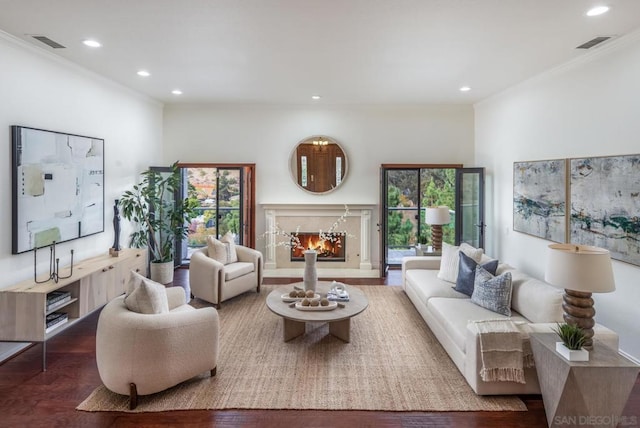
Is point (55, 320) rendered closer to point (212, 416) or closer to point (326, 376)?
point (212, 416)

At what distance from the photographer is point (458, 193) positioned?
639 cm

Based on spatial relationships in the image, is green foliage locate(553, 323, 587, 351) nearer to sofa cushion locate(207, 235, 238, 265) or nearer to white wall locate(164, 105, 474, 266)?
sofa cushion locate(207, 235, 238, 265)

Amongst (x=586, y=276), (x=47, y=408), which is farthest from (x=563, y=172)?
(x=47, y=408)

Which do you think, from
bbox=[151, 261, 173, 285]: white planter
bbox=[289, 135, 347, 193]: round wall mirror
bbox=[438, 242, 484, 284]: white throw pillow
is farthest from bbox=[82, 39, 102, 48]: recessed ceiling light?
bbox=[438, 242, 484, 284]: white throw pillow

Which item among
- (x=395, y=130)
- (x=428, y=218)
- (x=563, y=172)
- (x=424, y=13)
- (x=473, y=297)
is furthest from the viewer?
(x=395, y=130)

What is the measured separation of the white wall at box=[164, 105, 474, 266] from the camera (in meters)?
7.00

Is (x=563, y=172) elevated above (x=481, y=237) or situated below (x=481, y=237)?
above

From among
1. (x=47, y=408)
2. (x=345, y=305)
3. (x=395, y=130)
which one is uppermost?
(x=395, y=130)

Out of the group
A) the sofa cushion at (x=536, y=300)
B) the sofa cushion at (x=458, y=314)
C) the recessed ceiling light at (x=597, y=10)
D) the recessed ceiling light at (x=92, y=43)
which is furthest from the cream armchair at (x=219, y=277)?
the recessed ceiling light at (x=597, y=10)

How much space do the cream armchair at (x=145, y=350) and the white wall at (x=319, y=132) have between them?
4.11 metres

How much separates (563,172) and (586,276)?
230cm

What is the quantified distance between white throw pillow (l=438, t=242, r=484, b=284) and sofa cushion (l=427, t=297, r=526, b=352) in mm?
637

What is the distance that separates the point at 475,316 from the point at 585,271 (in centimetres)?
118

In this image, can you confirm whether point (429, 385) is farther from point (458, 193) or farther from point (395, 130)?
point (395, 130)
